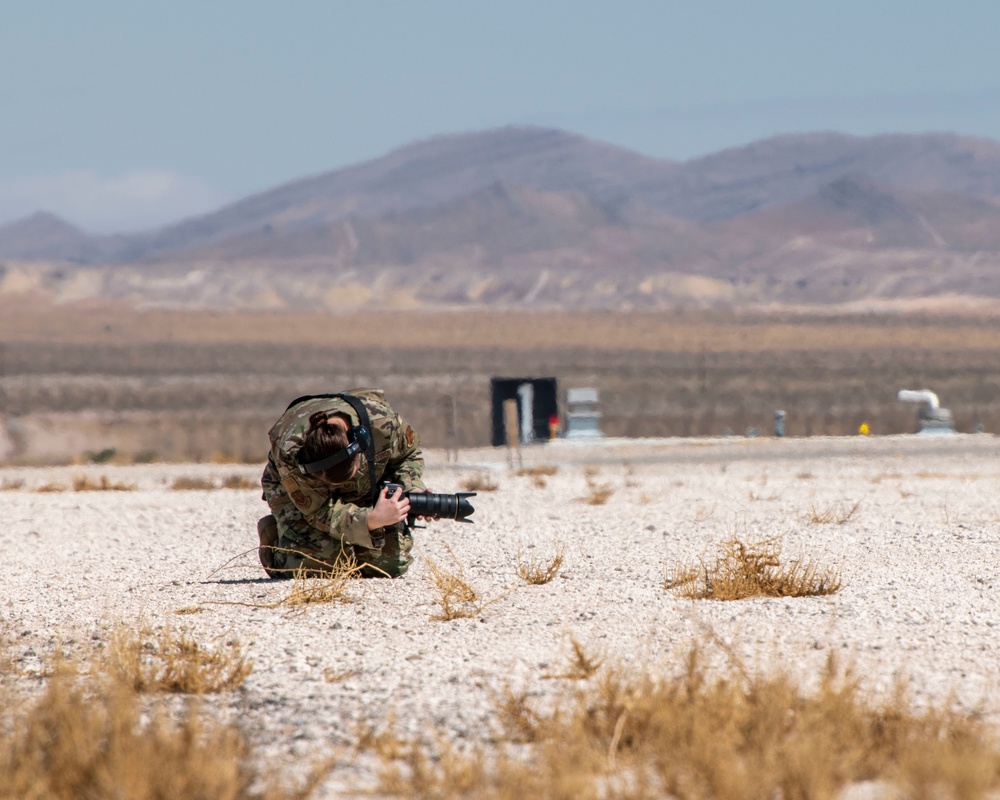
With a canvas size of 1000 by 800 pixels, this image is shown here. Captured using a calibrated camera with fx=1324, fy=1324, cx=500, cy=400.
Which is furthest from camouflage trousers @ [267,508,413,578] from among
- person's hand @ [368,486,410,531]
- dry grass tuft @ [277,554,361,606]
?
person's hand @ [368,486,410,531]

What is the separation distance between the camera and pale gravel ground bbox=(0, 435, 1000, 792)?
4785 millimetres

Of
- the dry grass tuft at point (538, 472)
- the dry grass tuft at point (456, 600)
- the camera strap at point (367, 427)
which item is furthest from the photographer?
the dry grass tuft at point (538, 472)

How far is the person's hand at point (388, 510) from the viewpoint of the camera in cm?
668

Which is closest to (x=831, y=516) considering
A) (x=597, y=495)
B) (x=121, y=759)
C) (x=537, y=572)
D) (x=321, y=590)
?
(x=597, y=495)

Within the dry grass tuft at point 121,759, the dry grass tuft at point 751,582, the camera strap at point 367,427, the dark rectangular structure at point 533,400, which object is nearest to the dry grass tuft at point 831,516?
the dry grass tuft at point 751,582

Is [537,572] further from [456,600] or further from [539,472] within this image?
[539,472]

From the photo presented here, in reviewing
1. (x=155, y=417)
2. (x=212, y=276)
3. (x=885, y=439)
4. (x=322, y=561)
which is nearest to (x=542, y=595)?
(x=322, y=561)

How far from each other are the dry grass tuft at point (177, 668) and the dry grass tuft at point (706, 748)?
0.97 m

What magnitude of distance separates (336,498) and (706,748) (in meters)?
3.70

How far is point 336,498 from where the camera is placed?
23.0 feet

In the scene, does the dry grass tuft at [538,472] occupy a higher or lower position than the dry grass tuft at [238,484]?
lower

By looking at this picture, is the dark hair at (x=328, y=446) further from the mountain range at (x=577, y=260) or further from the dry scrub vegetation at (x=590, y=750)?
the mountain range at (x=577, y=260)

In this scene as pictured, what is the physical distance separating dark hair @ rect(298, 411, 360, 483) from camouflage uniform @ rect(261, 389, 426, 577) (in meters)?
0.13

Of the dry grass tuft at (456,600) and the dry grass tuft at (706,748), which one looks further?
the dry grass tuft at (456,600)
